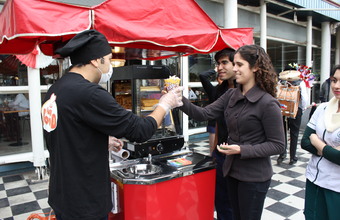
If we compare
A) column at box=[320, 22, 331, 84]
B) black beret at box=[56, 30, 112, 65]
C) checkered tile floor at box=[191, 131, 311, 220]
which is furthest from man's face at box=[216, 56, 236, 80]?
column at box=[320, 22, 331, 84]

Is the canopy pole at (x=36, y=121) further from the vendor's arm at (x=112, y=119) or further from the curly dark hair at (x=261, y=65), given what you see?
the curly dark hair at (x=261, y=65)

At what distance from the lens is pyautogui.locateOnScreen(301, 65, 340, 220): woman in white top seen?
1.69 m

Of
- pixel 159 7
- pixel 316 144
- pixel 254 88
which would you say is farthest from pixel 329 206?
pixel 159 7

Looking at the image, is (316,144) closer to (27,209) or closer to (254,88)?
(254,88)

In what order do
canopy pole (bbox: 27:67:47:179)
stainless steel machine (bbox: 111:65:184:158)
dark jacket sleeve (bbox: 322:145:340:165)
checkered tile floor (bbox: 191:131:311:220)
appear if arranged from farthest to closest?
1. canopy pole (bbox: 27:67:47:179)
2. checkered tile floor (bbox: 191:131:311:220)
3. stainless steel machine (bbox: 111:65:184:158)
4. dark jacket sleeve (bbox: 322:145:340:165)

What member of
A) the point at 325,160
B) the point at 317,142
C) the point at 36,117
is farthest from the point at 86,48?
the point at 36,117

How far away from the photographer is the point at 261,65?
1.76m

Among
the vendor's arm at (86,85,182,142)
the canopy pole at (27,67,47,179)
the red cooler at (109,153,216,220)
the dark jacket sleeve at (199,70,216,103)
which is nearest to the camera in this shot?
the vendor's arm at (86,85,182,142)

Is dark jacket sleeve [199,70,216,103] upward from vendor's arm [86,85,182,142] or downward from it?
upward

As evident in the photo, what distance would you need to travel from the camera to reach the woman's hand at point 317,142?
1.72 m

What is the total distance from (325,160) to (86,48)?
170cm

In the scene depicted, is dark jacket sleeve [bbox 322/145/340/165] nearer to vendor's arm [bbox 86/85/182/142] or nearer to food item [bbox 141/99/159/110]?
vendor's arm [bbox 86/85/182/142]

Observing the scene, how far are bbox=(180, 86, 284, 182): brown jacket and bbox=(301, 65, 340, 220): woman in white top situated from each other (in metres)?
0.29

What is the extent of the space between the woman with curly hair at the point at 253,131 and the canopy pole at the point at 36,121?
3612 mm
